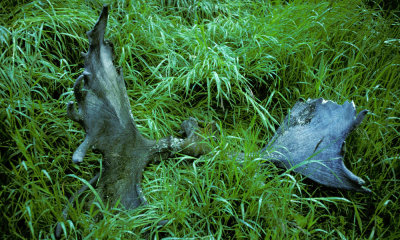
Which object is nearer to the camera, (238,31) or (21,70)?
(21,70)

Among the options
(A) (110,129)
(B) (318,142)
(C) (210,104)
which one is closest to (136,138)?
(A) (110,129)

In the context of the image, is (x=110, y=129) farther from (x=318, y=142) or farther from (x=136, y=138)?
(x=318, y=142)

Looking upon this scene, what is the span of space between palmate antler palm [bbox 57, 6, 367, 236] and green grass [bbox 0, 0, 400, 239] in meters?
0.10

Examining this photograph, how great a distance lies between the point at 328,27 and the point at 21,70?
7.91 feet

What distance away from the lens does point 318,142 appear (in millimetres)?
2006

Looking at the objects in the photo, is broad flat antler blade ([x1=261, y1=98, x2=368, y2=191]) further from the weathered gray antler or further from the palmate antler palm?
the weathered gray antler

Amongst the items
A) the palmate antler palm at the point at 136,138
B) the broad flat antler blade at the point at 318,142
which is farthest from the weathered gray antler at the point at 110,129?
the broad flat antler blade at the point at 318,142

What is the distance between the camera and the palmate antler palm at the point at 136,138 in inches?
68.6

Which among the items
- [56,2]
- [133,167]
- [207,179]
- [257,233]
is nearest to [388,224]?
[257,233]

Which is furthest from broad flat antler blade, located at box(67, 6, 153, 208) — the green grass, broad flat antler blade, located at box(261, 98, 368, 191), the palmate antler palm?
broad flat antler blade, located at box(261, 98, 368, 191)

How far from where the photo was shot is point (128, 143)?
186 cm

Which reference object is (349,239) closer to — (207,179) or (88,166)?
(207,179)

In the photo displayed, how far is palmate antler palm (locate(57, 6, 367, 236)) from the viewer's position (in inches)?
68.6

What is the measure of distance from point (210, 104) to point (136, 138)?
714mm
